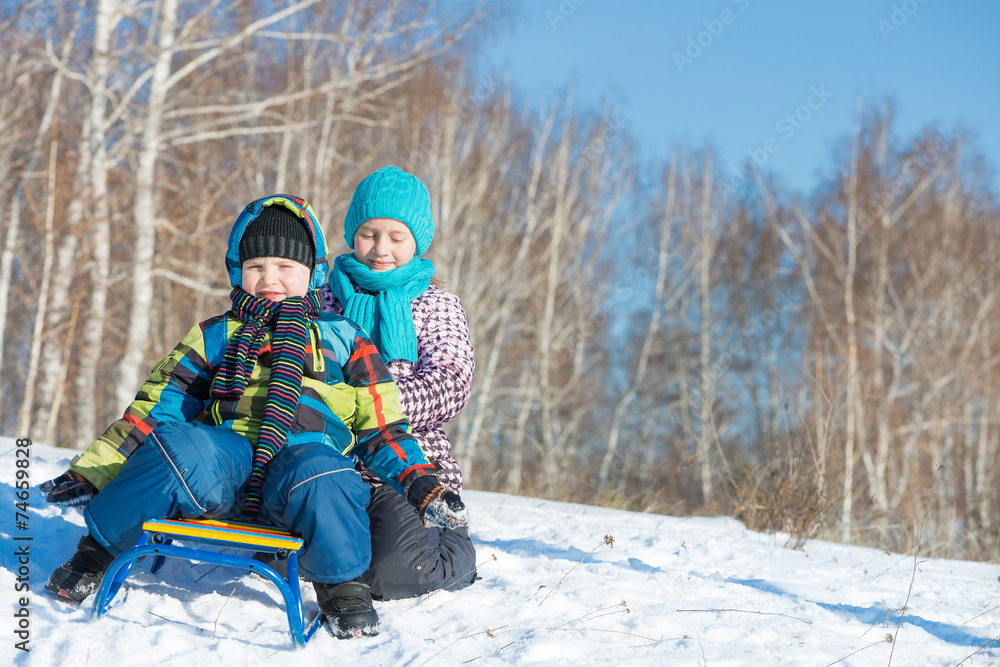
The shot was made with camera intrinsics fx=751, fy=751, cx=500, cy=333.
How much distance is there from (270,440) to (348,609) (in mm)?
484

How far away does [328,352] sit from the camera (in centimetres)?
226

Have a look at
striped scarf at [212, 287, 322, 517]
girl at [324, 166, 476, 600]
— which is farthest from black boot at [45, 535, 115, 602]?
girl at [324, 166, 476, 600]

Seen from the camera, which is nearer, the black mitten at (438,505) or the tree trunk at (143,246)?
the black mitten at (438,505)

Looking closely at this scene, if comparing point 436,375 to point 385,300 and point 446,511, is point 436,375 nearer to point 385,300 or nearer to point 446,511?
point 385,300

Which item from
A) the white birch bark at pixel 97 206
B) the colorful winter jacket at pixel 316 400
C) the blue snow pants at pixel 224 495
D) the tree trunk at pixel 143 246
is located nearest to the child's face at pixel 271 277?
the colorful winter jacket at pixel 316 400

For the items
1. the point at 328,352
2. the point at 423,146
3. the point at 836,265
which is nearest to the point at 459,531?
the point at 328,352

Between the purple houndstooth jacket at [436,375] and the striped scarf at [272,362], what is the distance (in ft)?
1.47

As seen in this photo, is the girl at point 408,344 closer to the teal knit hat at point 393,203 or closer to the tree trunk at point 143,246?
the teal knit hat at point 393,203

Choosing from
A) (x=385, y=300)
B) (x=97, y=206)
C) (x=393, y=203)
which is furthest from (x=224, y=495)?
(x=97, y=206)

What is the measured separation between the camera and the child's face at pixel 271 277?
7.73 ft

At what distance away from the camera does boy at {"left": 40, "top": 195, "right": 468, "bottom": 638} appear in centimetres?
188

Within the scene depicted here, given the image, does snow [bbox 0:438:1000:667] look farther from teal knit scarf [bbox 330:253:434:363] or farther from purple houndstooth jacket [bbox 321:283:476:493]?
teal knit scarf [bbox 330:253:434:363]

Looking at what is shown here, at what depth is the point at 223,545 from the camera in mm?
1797

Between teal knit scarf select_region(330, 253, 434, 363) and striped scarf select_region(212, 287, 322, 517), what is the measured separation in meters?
0.37
